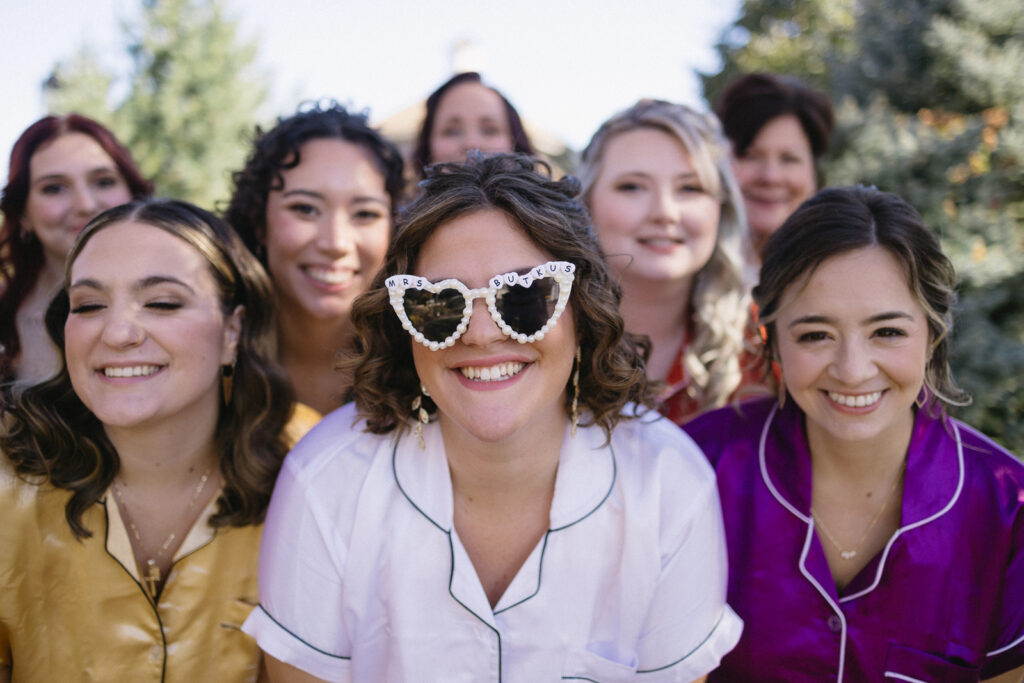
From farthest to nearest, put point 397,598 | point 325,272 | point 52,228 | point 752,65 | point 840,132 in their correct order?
point 752,65
point 840,132
point 52,228
point 325,272
point 397,598

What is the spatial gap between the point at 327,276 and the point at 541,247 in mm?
1801

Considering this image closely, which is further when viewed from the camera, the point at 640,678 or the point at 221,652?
the point at 221,652

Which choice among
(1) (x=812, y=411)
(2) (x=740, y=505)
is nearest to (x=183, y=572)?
(2) (x=740, y=505)

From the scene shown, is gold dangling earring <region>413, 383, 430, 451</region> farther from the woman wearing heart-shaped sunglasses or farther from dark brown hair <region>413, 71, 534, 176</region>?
dark brown hair <region>413, 71, 534, 176</region>

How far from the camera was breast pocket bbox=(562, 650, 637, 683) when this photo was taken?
2443 mm

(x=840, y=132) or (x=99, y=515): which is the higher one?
(x=840, y=132)

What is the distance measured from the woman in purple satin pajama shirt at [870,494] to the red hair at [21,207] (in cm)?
374

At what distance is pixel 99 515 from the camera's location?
2730 millimetres

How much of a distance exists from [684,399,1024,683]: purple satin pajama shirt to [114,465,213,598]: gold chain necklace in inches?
80.3

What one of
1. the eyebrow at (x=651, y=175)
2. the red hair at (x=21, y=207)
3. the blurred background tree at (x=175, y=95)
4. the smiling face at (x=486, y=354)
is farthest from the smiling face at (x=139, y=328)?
the blurred background tree at (x=175, y=95)

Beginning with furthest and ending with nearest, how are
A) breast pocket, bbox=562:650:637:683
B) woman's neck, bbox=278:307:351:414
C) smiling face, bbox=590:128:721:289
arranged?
1. woman's neck, bbox=278:307:351:414
2. smiling face, bbox=590:128:721:289
3. breast pocket, bbox=562:650:637:683

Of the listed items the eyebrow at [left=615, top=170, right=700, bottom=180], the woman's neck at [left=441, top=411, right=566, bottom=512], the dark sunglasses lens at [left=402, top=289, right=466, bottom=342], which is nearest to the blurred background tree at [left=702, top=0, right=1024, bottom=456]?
the eyebrow at [left=615, top=170, right=700, bottom=180]

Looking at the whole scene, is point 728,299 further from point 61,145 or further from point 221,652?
point 61,145

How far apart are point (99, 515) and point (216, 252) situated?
1.05 m
